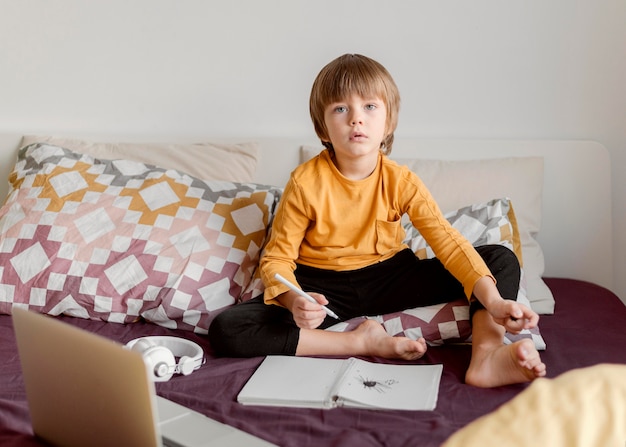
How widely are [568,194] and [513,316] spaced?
0.80 metres

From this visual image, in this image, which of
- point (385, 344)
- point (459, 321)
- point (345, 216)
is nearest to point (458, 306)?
point (459, 321)

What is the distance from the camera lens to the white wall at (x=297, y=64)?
2072 millimetres

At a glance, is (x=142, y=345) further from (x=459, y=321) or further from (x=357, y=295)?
(x=459, y=321)

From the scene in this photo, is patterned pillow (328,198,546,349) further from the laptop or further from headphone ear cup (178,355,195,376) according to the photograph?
the laptop

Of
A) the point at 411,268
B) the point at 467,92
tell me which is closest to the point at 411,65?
the point at 467,92

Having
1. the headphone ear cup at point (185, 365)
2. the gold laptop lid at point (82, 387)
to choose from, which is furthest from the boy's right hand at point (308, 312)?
the gold laptop lid at point (82, 387)

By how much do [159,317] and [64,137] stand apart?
2.66 ft

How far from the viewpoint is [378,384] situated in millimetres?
1337

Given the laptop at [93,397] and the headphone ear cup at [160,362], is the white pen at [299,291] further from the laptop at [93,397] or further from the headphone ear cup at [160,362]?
the laptop at [93,397]

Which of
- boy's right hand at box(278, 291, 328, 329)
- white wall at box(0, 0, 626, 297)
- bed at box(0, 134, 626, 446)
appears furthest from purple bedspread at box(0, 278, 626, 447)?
white wall at box(0, 0, 626, 297)

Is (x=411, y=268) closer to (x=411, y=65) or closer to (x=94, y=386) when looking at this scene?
(x=411, y=65)

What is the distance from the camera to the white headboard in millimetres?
2059

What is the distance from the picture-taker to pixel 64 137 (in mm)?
2258

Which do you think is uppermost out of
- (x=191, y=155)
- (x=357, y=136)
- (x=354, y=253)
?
(x=357, y=136)
